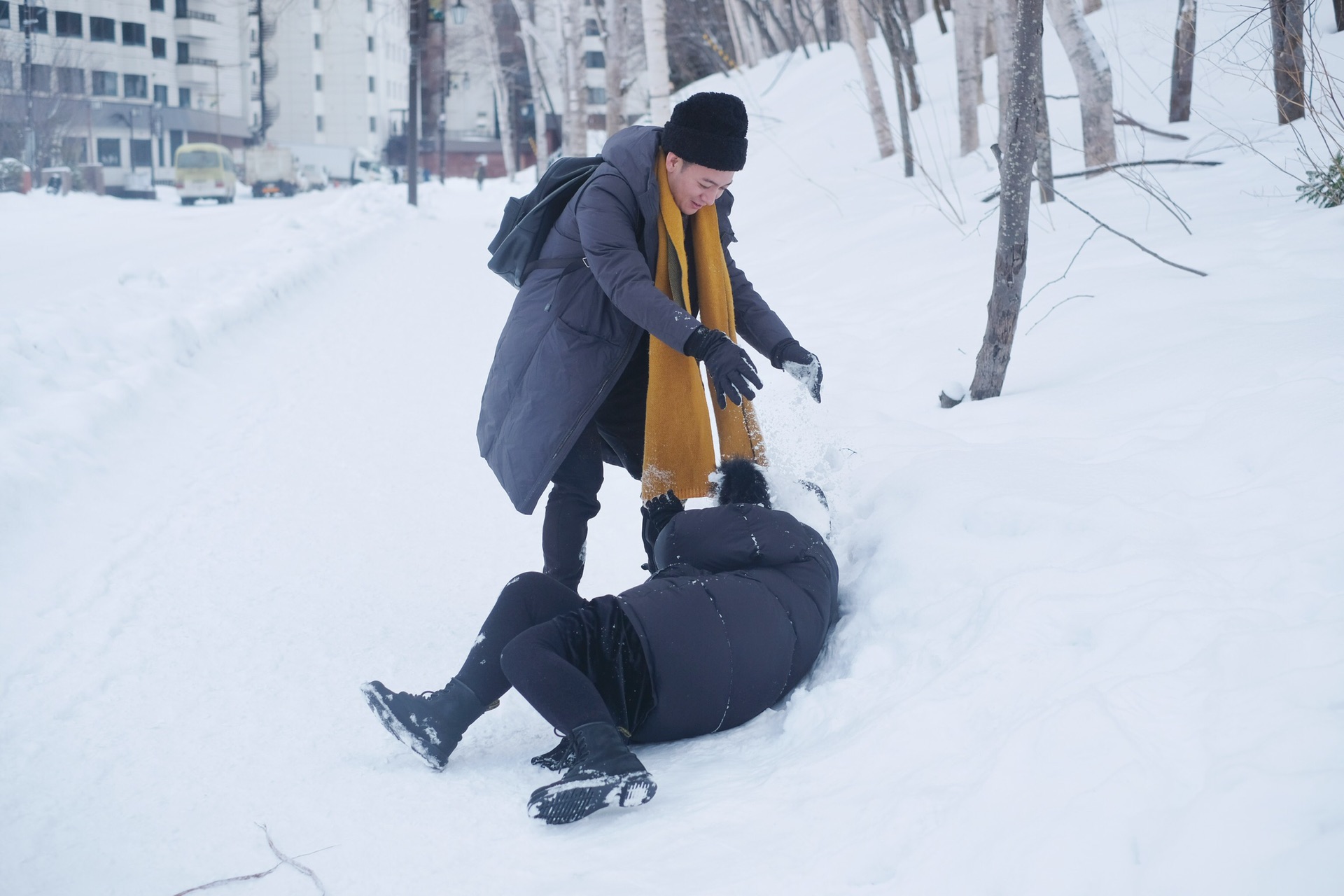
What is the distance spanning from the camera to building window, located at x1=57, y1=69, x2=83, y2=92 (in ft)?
87.0

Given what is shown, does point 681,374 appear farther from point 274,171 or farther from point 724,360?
point 274,171

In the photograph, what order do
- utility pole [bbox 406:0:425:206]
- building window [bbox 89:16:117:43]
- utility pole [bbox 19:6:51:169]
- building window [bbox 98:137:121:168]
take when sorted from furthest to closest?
building window [bbox 98:137:121:168] < building window [bbox 89:16:117:43] < utility pole [bbox 406:0:425:206] < utility pole [bbox 19:6:51:169]

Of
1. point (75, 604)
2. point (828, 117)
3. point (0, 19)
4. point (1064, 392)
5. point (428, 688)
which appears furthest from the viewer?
point (0, 19)

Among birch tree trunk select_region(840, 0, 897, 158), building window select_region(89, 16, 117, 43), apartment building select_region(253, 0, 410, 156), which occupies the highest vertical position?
apartment building select_region(253, 0, 410, 156)

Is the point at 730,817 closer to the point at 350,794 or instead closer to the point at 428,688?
the point at 350,794

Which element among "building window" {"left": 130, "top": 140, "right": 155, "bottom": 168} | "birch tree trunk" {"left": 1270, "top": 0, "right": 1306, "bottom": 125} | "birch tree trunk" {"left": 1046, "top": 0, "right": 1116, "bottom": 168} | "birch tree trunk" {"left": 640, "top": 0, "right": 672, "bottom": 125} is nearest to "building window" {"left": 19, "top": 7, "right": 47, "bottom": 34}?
"birch tree trunk" {"left": 640, "top": 0, "right": 672, "bottom": 125}

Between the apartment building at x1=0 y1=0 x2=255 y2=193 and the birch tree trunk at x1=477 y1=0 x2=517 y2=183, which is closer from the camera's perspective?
the apartment building at x1=0 y1=0 x2=255 y2=193

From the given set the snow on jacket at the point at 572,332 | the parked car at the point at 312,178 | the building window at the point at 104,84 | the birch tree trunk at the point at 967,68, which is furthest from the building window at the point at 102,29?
the snow on jacket at the point at 572,332

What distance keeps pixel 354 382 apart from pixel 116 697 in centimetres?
364

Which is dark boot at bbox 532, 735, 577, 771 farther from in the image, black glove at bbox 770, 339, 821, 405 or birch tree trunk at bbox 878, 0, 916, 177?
birch tree trunk at bbox 878, 0, 916, 177

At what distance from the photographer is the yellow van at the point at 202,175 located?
96.8 ft

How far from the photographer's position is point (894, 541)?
113 inches

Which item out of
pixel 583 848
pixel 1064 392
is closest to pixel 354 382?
pixel 1064 392

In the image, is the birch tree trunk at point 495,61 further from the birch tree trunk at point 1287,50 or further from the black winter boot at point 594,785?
the black winter boot at point 594,785
